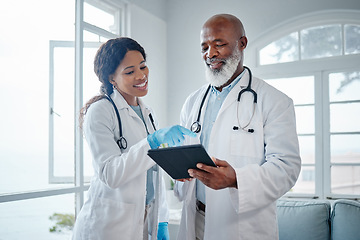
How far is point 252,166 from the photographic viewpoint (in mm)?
1535

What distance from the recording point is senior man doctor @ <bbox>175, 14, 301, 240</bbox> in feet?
5.01

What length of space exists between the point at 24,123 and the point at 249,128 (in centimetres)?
173

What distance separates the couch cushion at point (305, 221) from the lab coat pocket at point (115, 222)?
55.2 inches

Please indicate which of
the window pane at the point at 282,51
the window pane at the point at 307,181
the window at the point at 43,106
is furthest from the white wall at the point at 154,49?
the window pane at the point at 307,181

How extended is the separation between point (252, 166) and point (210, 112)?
1.42 ft

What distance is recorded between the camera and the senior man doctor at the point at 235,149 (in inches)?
60.2

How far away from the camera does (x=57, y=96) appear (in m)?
3.01

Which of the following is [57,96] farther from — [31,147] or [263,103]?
[263,103]

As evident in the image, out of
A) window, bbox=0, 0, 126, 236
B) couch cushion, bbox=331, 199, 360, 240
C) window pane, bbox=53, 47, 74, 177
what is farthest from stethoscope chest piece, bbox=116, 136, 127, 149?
couch cushion, bbox=331, 199, 360, 240

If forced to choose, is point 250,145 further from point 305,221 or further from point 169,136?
point 305,221

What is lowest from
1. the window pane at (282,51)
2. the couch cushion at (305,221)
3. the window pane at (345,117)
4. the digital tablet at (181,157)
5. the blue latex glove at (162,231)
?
the couch cushion at (305,221)

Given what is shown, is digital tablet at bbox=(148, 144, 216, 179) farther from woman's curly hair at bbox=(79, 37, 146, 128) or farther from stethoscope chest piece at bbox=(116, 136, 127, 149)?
woman's curly hair at bbox=(79, 37, 146, 128)

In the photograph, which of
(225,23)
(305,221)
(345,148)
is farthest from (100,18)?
(345,148)

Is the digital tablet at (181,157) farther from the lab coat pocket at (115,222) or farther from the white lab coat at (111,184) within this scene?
the lab coat pocket at (115,222)
